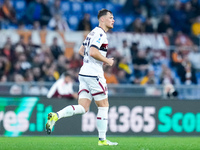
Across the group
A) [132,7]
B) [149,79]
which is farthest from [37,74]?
[132,7]

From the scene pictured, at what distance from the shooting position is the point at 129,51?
1881 centimetres

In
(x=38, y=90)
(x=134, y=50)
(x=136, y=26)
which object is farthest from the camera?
(x=136, y=26)

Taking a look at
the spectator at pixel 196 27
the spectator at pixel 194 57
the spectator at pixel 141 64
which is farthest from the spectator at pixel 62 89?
the spectator at pixel 196 27

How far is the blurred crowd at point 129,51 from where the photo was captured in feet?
55.0

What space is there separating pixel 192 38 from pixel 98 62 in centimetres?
1162

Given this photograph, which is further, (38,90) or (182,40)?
(182,40)

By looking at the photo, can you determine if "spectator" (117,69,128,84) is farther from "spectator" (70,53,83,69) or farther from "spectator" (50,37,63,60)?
"spectator" (50,37,63,60)

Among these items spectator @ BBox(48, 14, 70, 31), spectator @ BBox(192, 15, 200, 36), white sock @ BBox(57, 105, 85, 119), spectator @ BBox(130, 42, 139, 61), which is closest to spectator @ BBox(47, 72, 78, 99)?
spectator @ BBox(130, 42, 139, 61)

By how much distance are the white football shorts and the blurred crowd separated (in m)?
6.48

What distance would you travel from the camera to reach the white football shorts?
30.9ft

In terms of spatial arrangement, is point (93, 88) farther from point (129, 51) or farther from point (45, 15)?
point (45, 15)

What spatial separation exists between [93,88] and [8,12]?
1036cm

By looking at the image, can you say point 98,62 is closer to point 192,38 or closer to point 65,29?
point 65,29

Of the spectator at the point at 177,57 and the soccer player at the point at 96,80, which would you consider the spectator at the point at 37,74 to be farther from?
the soccer player at the point at 96,80
